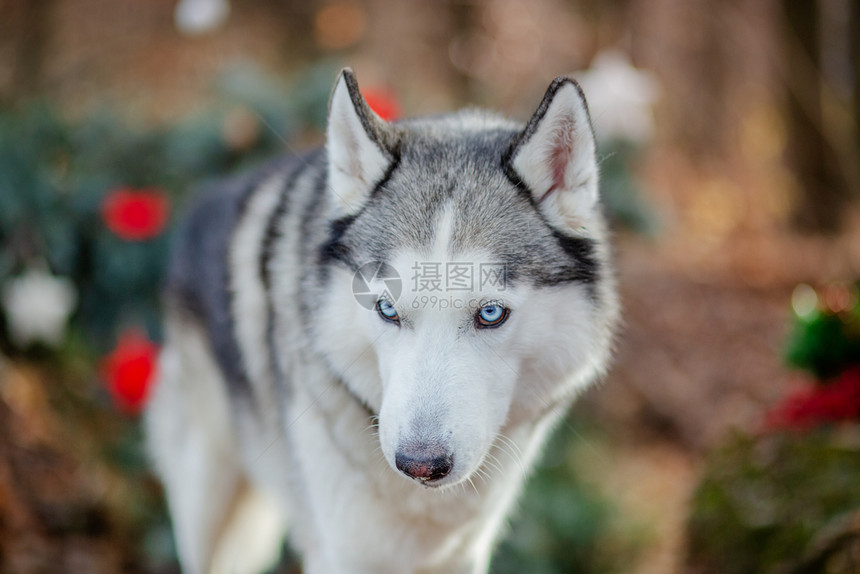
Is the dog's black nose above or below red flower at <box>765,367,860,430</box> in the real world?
above

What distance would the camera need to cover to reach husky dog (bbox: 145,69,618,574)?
79.2 inches

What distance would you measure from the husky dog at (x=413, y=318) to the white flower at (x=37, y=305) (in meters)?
1.97

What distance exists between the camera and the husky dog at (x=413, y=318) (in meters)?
2.01

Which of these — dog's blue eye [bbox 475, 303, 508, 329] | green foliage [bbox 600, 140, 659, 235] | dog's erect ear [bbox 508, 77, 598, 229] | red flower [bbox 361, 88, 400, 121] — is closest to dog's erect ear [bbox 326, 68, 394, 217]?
dog's erect ear [bbox 508, 77, 598, 229]

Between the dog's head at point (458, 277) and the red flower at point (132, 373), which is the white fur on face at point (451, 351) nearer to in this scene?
the dog's head at point (458, 277)

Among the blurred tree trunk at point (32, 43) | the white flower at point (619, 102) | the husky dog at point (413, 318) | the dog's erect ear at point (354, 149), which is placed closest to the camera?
the husky dog at point (413, 318)

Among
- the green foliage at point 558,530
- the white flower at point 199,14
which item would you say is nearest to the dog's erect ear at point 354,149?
the white flower at point 199,14

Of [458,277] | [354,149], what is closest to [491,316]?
[458,277]

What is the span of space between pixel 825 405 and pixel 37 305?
15.2ft

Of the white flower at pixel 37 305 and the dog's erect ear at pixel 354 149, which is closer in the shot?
the dog's erect ear at pixel 354 149

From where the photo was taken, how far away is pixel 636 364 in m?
7.09

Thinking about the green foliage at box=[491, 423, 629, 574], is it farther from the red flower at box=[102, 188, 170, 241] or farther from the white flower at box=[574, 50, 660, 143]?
the red flower at box=[102, 188, 170, 241]

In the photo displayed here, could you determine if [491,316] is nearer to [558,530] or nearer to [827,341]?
[827,341]

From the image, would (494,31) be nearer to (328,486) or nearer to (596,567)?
(596,567)
